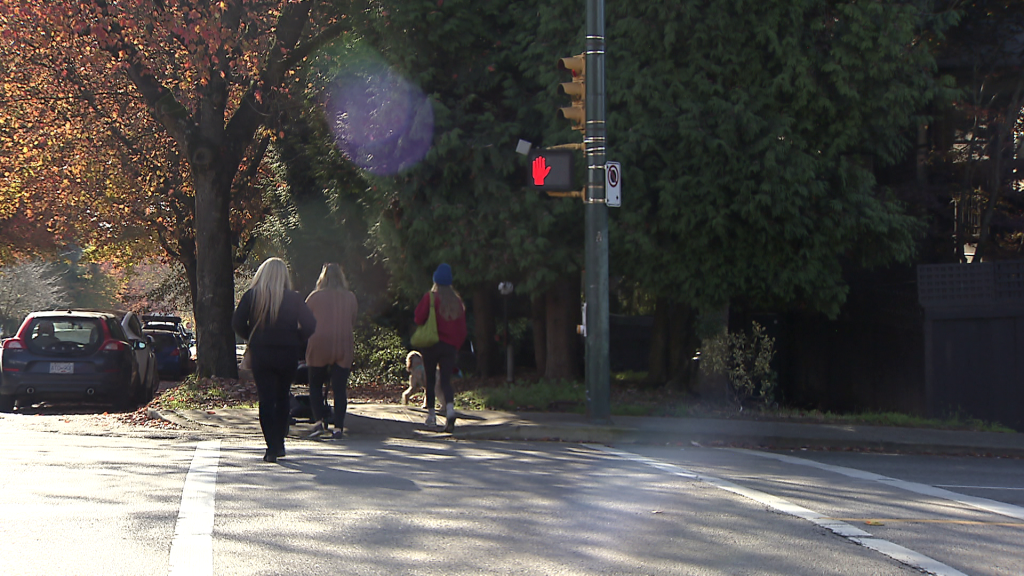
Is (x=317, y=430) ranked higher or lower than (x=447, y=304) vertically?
lower

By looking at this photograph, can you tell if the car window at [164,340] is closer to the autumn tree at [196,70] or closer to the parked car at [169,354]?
the parked car at [169,354]

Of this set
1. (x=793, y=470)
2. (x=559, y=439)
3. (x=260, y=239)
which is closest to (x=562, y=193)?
(x=559, y=439)

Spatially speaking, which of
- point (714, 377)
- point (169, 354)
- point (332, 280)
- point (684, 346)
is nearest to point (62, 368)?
point (332, 280)

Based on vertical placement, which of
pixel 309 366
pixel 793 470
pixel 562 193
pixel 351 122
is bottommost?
pixel 793 470

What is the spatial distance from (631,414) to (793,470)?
4.23m

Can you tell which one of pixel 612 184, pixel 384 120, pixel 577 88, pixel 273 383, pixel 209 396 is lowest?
pixel 209 396

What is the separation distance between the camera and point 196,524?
622 centimetres

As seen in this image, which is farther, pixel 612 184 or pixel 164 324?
pixel 164 324

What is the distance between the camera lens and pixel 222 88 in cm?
1673

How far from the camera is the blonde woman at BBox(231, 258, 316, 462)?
29.3 ft

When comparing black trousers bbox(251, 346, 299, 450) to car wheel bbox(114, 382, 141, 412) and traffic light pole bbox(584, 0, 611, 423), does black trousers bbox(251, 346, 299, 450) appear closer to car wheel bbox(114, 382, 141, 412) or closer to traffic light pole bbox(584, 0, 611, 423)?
traffic light pole bbox(584, 0, 611, 423)

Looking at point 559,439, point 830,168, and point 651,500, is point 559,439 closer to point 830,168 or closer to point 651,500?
point 651,500

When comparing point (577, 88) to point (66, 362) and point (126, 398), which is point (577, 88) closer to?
point (126, 398)

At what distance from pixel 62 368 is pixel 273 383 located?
28.1 feet
